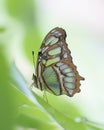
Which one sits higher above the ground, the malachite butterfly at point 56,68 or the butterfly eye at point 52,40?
the butterfly eye at point 52,40

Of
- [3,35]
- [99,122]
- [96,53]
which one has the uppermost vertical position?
[3,35]

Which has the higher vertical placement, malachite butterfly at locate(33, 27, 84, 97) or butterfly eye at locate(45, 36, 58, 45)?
butterfly eye at locate(45, 36, 58, 45)

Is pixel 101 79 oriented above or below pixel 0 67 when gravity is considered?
below

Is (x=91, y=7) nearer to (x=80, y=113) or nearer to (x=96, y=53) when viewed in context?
(x=96, y=53)

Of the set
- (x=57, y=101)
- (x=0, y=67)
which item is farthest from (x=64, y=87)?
(x=0, y=67)
